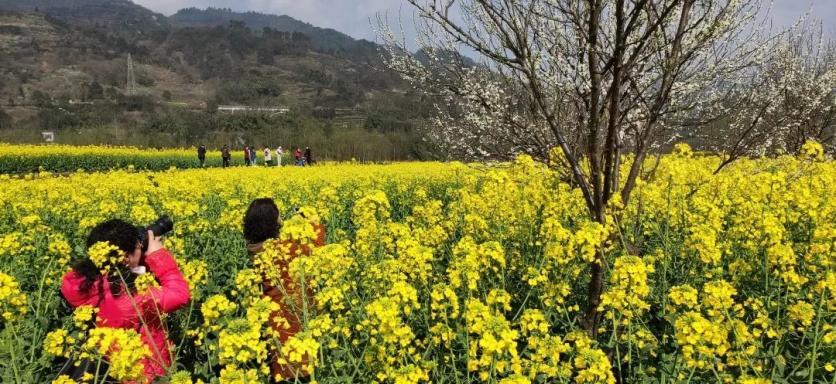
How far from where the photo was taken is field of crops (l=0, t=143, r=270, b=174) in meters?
22.4

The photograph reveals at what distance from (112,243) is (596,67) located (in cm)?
307

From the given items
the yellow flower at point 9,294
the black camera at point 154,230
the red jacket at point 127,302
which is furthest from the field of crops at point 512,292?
the black camera at point 154,230

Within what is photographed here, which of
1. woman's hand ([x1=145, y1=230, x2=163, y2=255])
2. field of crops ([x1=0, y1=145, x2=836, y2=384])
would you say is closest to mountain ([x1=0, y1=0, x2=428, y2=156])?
field of crops ([x1=0, y1=145, x2=836, y2=384])

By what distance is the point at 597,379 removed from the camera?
236 cm

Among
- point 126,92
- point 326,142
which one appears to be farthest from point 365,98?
point 326,142

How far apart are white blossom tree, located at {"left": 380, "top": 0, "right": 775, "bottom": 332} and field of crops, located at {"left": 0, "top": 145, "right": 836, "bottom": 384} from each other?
413mm

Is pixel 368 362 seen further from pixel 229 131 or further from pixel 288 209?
pixel 229 131

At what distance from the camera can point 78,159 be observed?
83.7 feet

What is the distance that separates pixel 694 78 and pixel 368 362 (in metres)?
3.68

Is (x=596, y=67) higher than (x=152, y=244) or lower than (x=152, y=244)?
higher

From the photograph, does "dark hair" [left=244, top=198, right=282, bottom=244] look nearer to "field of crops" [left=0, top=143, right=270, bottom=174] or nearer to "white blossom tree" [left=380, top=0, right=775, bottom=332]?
"white blossom tree" [left=380, top=0, right=775, bottom=332]

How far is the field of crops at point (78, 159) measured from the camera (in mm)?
22447

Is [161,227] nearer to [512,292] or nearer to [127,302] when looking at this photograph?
[127,302]

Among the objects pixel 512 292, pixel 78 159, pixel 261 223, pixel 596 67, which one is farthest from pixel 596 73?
pixel 78 159
